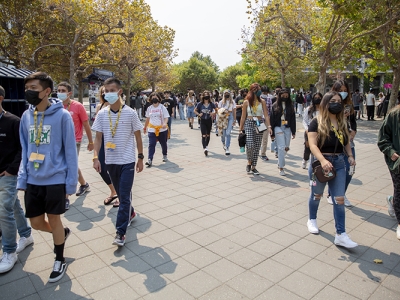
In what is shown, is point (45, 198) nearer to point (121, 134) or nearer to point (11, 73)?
point (121, 134)

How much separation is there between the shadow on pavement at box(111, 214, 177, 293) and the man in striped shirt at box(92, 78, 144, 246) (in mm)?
206

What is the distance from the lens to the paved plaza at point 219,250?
3051 millimetres

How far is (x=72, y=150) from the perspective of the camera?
3.20 m

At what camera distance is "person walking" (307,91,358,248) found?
3.77 metres

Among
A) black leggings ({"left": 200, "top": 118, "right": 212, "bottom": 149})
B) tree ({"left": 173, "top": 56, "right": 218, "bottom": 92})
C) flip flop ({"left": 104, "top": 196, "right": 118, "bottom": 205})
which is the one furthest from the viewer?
tree ({"left": 173, "top": 56, "right": 218, "bottom": 92})

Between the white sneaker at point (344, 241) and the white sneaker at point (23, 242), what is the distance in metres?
3.49

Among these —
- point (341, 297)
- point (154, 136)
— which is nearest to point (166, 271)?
point (341, 297)

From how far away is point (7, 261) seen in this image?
3.38 meters

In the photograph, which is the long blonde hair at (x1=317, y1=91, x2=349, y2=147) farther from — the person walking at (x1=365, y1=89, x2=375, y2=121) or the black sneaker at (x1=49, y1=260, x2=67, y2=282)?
the person walking at (x1=365, y1=89, x2=375, y2=121)

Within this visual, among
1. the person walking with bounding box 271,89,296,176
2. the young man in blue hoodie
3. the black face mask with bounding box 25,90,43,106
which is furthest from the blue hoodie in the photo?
the person walking with bounding box 271,89,296,176

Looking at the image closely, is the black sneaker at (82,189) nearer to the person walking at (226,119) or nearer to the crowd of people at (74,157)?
the crowd of people at (74,157)

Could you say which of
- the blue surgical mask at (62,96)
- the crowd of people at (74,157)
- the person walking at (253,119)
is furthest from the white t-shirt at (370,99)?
the blue surgical mask at (62,96)

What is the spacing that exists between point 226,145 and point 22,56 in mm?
Result: 9551

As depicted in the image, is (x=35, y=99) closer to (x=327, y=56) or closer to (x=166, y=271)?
(x=166, y=271)
